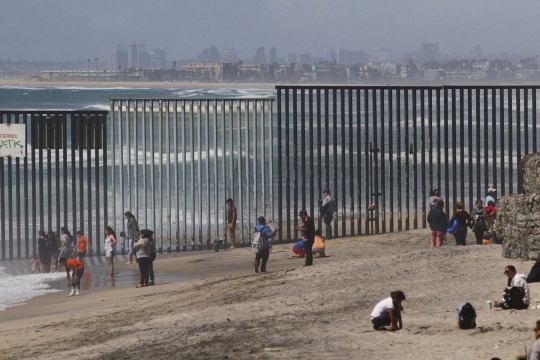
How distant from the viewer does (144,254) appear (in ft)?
65.8

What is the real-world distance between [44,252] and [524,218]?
10.6 meters

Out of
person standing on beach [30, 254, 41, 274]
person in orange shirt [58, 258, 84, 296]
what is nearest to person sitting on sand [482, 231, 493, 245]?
person in orange shirt [58, 258, 84, 296]

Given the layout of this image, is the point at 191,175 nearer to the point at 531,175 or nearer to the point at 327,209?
the point at 327,209

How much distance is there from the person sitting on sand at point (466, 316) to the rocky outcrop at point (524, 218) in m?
3.93

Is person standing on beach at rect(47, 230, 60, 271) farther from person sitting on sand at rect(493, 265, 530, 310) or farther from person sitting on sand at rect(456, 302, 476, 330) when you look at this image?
person sitting on sand at rect(456, 302, 476, 330)

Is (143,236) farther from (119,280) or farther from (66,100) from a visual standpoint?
(66,100)

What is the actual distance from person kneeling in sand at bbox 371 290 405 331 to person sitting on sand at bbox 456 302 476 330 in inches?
29.2

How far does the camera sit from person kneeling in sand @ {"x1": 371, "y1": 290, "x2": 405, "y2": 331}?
1370 cm

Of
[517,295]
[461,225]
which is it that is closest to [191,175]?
[461,225]

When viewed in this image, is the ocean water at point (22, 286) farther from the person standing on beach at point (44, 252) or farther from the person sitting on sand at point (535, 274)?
the person sitting on sand at point (535, 274)

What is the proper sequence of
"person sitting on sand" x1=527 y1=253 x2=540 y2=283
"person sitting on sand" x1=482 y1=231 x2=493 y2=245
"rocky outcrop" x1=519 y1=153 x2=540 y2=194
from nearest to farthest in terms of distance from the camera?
1. "person sitting on sand" x1=527 y1=253 x2=540 y2=283
2. "rocky outcrop" x1=519 y1=153 x2=540 y2=194
3. "person sitting on sand" x1=482 y1=231 x2=493 y2=245

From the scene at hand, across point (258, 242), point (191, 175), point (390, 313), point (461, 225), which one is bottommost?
point (390, 313)

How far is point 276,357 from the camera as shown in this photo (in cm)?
1275

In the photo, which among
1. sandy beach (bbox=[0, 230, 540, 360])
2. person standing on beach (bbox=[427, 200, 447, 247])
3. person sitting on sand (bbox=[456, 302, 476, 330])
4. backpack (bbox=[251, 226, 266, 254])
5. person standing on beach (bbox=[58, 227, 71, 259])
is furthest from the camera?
person standing on beach (bbox=[58, 227, 71, 259])
